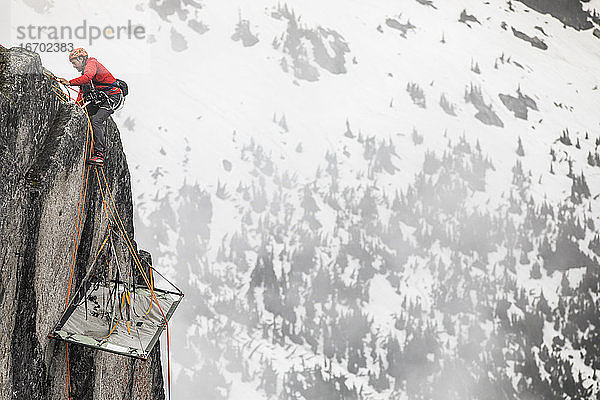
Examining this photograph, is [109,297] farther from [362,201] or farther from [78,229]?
[362,201]

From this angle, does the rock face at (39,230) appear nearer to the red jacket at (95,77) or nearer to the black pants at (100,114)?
the black pants at (100,114)

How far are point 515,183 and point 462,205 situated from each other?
145 inches

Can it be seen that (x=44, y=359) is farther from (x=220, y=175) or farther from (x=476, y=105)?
(x=476, y=105)

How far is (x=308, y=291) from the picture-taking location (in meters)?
29.7

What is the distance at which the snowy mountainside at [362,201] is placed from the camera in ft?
91.9

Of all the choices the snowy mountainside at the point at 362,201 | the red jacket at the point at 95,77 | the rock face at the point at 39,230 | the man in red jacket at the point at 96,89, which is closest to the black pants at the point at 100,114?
the man in red jacket at the point at 96,89

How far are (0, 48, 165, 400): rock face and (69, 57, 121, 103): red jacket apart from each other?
1.02 meters

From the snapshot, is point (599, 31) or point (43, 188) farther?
point (599, 31)

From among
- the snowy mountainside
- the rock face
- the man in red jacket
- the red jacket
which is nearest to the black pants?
the man in red jacket

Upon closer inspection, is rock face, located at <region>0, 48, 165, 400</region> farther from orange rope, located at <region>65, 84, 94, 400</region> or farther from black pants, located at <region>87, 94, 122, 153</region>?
black pants, located at <region>87, 94, 122, 153</region>

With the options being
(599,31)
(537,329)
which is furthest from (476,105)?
(599,31)

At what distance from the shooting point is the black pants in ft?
23.9

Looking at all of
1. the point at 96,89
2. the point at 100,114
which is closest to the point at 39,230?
the point at 100,114

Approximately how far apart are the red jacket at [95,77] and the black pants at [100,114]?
137 millimetres
